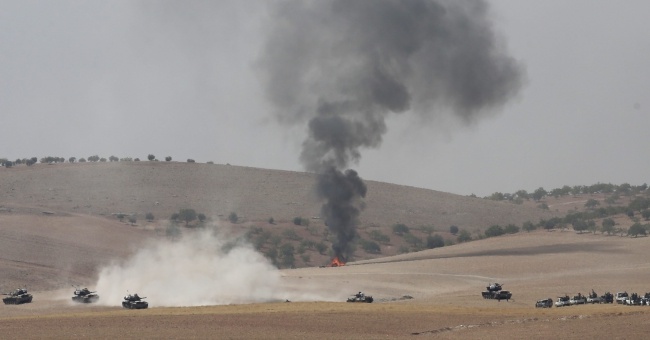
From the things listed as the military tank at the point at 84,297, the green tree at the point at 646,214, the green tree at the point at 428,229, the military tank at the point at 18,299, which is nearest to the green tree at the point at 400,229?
the green tree at the point at 428,229

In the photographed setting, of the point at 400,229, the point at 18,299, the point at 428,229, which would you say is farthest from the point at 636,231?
the point at 18,299

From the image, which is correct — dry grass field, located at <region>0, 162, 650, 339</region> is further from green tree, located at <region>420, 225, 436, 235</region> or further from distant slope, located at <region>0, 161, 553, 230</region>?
green tree, located at <region>420, 225, 436, 235</region>

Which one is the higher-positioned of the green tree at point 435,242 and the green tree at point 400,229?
the green tree at point 400,229

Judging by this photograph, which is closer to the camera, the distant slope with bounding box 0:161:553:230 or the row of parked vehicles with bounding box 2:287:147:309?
the row of parked vehicles with bounding box 2:287:147:309

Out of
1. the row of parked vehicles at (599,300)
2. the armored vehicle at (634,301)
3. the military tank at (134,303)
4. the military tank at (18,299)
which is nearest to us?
the armored vehicle at (634,301)

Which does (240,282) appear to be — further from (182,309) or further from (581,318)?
(581,318)

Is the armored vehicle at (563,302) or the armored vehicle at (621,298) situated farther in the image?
the armored vehicle at (621,298)

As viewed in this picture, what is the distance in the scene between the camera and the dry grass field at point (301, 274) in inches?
2461

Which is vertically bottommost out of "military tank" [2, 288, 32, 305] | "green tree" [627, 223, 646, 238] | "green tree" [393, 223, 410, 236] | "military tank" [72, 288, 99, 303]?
"military tank" [72, 288, 99, 303]

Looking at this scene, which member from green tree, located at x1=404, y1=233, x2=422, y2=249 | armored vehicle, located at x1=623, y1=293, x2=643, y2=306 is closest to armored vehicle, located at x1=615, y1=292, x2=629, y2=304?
armored vehicle, located at x1=623, y1=293, x2=643, y2=306

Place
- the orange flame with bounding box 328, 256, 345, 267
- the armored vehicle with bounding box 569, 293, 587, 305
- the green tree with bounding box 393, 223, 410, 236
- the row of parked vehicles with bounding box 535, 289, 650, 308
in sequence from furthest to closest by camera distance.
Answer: the green tree with bounding box 393, 223, 410, 236
the orange flame with bounding box 328, 256, 345, 267
the armored vehicle with bounding box 569, 293, 587, 305
the row of parked vehicles with bounding box 535, 289, 650, 308

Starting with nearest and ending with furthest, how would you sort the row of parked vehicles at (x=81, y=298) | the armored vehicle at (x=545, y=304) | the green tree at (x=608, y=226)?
the armored vehicle at (x=545, y=304) → the row of parked vehicles at (x=81, y=298) → the green tree at (x=608, y=226)

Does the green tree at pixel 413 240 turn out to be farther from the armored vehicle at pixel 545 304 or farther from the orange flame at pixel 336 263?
the armored vehicle at pixel 545 304

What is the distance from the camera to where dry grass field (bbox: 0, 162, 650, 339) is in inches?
2461
